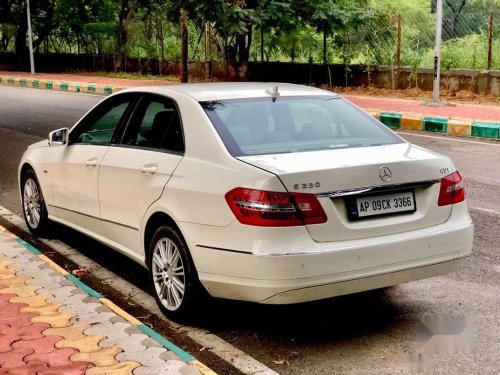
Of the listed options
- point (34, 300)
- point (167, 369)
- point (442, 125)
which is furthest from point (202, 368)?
point (442, 125)

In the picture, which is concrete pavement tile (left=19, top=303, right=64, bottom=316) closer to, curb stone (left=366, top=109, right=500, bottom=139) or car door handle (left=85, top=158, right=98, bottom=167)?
car door handle (left=85, top=158, right=98, bottom=167)

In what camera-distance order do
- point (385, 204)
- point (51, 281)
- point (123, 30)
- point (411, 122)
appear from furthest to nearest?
1. point (123, 30)
2. point (411, 122)
3. point (51, 281)
4. point (385, 204)

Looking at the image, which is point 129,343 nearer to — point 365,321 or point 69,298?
point 69,298

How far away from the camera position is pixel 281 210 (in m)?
3.87

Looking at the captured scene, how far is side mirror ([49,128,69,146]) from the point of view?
19.8 ft

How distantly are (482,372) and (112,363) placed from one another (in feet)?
6.09

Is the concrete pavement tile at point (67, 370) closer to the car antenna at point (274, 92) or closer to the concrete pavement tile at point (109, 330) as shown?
the concrete pavement tile at point (109, 330)

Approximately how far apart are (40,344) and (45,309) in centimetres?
60

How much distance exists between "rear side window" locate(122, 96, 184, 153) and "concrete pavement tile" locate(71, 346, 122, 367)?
1.30 meters

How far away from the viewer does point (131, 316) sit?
448 cm

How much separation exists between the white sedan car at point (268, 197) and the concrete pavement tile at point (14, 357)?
0.95 meters

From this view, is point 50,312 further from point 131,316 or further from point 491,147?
point 491,147

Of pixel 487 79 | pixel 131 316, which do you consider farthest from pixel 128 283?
pixel 487 79

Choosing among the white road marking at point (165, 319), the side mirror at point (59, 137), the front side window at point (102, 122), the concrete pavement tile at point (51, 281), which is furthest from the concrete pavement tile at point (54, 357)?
the side mirror at point (59, 137)
